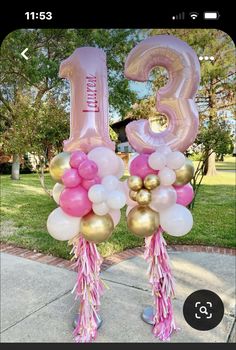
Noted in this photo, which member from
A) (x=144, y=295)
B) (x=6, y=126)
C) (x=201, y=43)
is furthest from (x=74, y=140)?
(x=6, y=126)

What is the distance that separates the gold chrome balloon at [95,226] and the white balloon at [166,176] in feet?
1.13

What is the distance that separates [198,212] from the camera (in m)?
5.55

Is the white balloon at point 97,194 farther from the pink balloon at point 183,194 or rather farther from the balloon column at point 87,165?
the pink balloon at point 183,194

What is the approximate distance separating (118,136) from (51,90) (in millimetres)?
1215

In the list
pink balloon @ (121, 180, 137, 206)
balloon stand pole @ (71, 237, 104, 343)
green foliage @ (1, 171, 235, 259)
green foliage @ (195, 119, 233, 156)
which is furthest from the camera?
green foliage @ (195, 119, 233, 156)

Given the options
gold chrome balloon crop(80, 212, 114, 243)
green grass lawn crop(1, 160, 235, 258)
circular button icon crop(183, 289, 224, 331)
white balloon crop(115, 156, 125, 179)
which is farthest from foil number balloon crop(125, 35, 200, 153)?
green grass lawn crop(1, 160, 235, 258)

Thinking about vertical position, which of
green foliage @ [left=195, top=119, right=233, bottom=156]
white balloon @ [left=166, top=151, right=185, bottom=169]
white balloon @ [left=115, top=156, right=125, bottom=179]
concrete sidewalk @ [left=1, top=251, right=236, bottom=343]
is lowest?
concrete sidewalk @ [left=1, top=251, right=236, bottom=343]

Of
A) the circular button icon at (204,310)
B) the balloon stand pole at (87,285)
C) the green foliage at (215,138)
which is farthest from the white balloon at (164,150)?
the green foliage at (215,138)

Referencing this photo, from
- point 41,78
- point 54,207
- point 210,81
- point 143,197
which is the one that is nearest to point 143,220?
point 143,197

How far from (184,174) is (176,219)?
24 centimetres

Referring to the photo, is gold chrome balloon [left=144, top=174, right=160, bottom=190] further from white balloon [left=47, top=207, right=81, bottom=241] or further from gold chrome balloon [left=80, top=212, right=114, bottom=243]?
Answer: white balloon [left=47, top=207, right=81, bottom=241]

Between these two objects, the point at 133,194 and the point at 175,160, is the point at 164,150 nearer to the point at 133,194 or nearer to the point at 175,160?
the point at 175,160

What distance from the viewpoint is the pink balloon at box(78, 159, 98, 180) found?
61.0 inches
